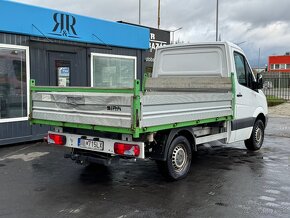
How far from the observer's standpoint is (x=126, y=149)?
17.1ft

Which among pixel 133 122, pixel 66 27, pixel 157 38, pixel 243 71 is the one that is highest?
pixel 157 38

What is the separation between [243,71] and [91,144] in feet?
13.3

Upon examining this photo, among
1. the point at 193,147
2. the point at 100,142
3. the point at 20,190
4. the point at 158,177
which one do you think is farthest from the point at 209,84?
the point at 20,190

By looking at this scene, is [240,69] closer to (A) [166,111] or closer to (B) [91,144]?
(A) [166,111]

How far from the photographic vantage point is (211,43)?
24.6 ft

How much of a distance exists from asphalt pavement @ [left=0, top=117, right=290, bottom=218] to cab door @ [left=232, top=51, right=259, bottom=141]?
0.67 meters

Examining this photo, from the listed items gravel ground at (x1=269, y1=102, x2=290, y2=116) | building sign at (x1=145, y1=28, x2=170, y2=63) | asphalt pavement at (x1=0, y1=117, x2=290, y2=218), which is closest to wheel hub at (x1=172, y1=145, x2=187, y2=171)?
asphalt pavement at (x1=0, y1=117, x2=290, y2=218)

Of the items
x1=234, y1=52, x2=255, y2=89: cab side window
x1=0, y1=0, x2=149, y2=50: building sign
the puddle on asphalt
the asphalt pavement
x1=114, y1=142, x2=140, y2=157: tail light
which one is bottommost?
the asphalt pavement

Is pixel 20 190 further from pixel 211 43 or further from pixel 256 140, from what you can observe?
pixel 256 140

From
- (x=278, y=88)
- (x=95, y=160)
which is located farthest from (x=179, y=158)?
(x=278, y=88)

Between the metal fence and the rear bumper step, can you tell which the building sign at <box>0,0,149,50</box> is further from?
the metal fence

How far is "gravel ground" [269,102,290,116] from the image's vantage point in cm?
1808

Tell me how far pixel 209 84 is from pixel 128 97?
9.68 feet

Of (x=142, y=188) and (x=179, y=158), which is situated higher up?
(x=179, y=158)
